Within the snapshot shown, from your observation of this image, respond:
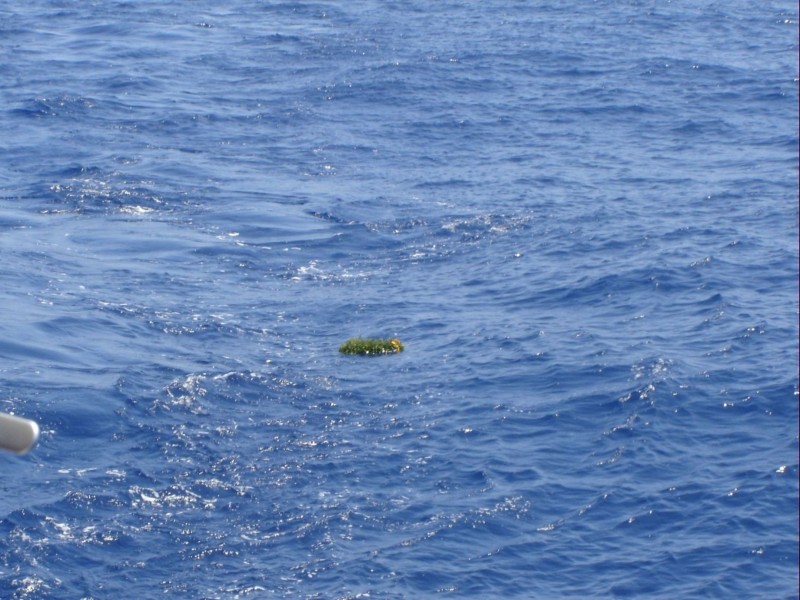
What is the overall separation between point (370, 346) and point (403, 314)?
334 centimetres

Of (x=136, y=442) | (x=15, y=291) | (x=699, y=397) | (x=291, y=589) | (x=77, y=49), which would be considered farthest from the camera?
(x=77, y=49)

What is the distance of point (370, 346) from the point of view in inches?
1529

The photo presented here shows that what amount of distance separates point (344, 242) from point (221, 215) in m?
5.95

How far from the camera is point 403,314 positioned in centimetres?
4184

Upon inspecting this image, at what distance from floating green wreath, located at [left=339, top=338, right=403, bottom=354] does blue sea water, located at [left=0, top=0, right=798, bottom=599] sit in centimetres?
60

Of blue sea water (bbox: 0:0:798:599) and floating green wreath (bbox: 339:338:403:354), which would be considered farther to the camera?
floating green wreath (bbox: 339:338:403:354)

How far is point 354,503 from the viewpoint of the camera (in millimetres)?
29844

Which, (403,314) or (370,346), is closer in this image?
(370,346)

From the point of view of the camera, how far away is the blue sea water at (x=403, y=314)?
28.1m

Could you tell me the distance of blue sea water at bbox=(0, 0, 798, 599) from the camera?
28125 millimetres

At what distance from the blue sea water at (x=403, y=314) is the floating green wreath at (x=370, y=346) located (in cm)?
60

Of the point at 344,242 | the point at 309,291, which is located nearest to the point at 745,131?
the point at 344,242

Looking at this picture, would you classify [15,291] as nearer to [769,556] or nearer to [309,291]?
[309,291]

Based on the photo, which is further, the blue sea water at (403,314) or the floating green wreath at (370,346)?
the floating green wreath at (370,346)
